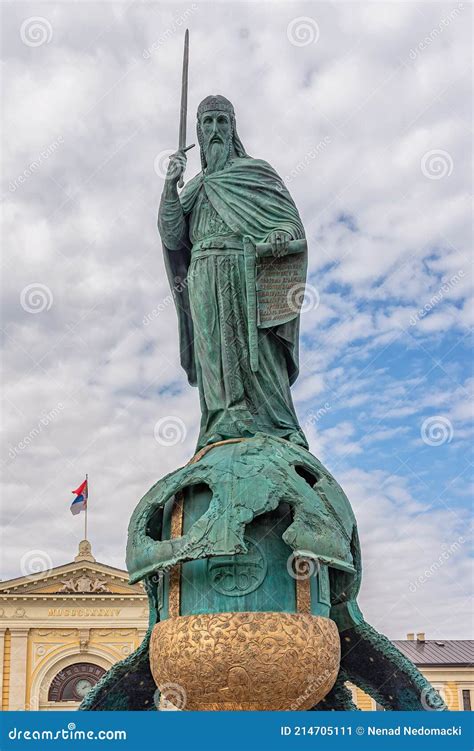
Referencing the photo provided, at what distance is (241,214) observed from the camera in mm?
9711

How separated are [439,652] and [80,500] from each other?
1677cm

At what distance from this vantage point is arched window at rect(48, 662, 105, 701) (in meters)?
41.4

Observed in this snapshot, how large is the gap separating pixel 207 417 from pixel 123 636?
3524 cm

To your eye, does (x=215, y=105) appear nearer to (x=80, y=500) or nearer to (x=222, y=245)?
(x=222, y=245)

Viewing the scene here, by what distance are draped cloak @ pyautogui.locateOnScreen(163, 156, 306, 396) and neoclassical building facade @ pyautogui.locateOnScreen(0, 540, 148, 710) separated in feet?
110

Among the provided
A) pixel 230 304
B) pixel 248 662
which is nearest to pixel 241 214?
pixel 230 304

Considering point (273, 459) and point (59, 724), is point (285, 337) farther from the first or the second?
point (59, 724)

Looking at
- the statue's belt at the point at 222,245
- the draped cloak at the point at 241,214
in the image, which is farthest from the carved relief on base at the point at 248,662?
the statue's belt at the point at 222,245

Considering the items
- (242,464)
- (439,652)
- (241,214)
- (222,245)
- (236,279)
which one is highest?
(439,652)

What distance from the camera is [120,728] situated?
7824mm

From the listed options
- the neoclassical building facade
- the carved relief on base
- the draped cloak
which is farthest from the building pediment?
the carved relief on base

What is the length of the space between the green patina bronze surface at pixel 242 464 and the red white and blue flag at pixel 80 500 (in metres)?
26.5

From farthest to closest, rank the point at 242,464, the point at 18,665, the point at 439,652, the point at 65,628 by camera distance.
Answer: the point at 65,628
the point at 18,665
the point at 439,652
the point at 242,464

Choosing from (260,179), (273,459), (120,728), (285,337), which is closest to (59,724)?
(120,728)
